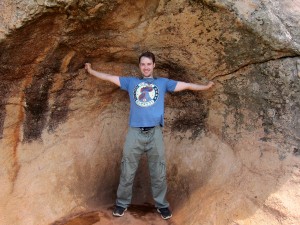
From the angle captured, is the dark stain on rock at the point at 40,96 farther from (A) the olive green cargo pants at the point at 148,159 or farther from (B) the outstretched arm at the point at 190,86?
(B) the outstretched arm at the point at 190,86

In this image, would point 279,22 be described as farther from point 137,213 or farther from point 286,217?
point 137,213

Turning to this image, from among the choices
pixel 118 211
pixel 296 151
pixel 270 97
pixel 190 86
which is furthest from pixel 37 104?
pixel 296 151

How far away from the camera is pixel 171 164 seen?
3.66 m

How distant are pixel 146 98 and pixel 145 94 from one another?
35 mm

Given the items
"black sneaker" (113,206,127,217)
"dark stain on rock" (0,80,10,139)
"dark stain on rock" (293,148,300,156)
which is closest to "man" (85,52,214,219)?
"black sneaker" (113,206,127,217)

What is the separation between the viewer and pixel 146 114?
3.08 m

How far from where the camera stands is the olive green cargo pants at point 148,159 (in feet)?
10.3

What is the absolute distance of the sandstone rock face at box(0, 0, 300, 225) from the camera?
110 inches

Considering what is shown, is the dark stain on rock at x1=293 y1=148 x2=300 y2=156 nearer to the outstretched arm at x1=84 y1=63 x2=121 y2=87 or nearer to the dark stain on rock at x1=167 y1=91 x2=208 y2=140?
the dark stain on rock at x1=167 y1=91 x2=208 y2=140

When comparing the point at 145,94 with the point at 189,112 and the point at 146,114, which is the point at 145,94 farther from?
the point at 189,112

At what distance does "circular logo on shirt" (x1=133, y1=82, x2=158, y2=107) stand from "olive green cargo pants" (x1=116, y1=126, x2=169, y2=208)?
8.5 inches

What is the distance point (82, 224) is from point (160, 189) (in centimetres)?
72

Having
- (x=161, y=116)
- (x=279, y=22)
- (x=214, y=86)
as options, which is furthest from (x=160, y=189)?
(x=279, y=22)

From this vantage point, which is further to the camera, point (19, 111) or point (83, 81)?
point (83, 81)
